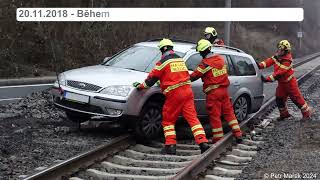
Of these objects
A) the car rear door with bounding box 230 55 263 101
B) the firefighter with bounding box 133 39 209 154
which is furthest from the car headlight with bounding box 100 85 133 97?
the car rear door with bounding box 230 55 263 101

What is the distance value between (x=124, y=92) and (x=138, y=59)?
1514mm

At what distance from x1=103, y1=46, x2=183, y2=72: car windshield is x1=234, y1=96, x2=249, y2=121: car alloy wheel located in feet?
6.36

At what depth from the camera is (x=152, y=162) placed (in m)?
7.53

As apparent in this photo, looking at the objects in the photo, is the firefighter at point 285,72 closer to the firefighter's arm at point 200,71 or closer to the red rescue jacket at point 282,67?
the red rescue jacket at point 282,67

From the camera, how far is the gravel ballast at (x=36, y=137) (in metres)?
7.21

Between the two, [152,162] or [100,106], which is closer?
[152,162]

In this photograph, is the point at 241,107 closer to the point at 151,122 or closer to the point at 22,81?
the point at 151,122

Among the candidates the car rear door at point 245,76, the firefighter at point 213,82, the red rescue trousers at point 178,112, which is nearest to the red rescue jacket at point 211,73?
the firefighter at point 213,82

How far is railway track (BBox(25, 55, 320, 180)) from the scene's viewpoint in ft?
21.8

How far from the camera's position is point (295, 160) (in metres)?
7.43

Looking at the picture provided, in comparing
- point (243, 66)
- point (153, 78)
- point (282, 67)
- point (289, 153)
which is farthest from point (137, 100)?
point (282, 67)

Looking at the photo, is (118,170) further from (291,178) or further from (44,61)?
(44,61)

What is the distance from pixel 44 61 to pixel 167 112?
20590 mm

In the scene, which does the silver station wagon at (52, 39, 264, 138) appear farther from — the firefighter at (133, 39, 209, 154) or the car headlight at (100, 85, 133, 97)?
the firefighter at (133, 39, 209, 154)
